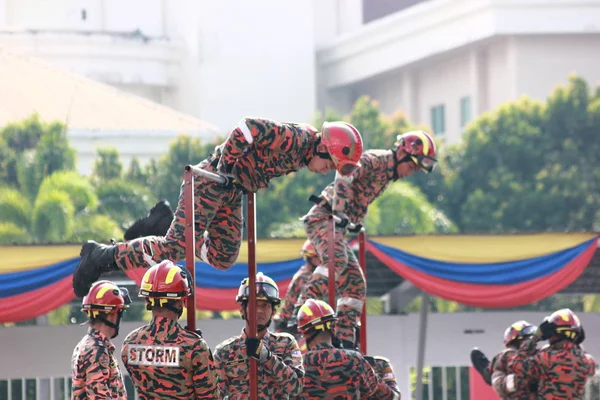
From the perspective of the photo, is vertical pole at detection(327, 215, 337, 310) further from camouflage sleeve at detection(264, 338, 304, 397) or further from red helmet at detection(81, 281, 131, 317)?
red helmet at detection(81, 281, 131, 317)

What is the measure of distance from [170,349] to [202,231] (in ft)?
4.56

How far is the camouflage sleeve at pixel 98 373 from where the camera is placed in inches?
433

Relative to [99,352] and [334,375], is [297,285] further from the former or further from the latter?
[99,352]

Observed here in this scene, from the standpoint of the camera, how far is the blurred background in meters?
20.4

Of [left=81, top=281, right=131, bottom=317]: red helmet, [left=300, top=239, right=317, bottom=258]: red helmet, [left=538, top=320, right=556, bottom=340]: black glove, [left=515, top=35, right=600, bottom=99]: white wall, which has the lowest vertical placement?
[left=538, top=320, right=556, bottom=340]: black glove

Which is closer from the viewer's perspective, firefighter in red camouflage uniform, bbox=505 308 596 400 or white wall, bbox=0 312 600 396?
firefighter in red camouflage uniform, bbox=505 308 596 400

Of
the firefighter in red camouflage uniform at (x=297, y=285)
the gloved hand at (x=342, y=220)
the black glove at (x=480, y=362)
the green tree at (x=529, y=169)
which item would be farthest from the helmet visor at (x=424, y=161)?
the green tree at (x=529, y=169)

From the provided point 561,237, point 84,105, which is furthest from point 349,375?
point 84,105

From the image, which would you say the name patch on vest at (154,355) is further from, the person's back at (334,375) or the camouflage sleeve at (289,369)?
the person's back at (334,375)

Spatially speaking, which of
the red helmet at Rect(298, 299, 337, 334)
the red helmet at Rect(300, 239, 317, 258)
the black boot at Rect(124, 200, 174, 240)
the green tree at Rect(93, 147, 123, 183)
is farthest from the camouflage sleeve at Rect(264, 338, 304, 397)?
the green tree at Rect(93, 147, 123, 183)

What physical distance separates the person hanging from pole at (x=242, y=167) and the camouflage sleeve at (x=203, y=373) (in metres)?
1.14

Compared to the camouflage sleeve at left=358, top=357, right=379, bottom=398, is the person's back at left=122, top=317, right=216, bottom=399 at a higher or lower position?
higher

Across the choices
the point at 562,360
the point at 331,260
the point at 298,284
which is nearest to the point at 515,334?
the point at 562,360

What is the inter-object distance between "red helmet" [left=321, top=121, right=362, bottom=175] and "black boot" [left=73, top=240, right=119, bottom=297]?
1.65 meters
